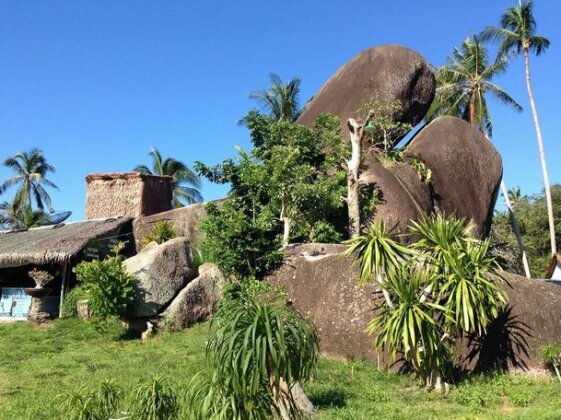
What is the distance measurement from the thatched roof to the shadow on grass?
10.6 m

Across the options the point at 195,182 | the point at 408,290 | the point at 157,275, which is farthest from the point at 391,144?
the point at 195,182

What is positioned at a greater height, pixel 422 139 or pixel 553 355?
pixel 422 139

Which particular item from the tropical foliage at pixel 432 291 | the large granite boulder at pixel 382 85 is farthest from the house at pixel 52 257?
the tropical foliage at pixel 432 291

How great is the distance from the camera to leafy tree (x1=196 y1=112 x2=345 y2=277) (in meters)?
14.5

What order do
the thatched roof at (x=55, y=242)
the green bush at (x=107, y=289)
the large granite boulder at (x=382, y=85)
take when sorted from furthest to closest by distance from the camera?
the large granite boulder at (x=382, y=85) < the thatched roof at (x=55, y=242) < the green bush at (x=107, y=289)

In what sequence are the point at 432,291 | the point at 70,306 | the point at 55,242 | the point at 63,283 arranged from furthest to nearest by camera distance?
1. the point at 55,242
2. the point at 63,283
3. the point at 70,306
4. the point at 432,291

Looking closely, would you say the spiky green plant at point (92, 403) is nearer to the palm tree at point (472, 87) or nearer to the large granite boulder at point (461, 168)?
the large granite boulder at point (461, 168)

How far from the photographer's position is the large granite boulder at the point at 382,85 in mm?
20609

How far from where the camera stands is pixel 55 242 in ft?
58.2

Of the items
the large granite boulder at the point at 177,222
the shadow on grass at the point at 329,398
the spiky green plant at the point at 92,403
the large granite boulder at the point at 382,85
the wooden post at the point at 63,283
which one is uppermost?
the large granite boulder at the point at 382,85

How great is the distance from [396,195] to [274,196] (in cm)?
376

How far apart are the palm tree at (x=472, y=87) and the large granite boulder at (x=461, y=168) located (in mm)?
7730

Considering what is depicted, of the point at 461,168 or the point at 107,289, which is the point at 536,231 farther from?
the point at 107,289

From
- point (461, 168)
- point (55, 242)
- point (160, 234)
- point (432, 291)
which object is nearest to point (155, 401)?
point (432, 291)
